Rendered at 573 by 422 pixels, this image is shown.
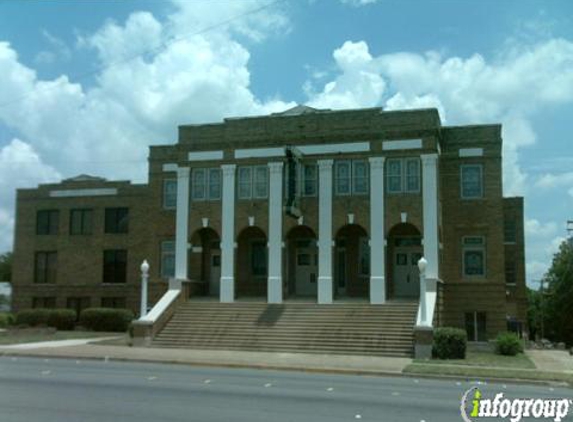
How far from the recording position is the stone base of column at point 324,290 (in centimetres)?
3206

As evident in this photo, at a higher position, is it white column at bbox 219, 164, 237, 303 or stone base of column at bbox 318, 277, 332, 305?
white column at bbox 219, 164, 237, 303

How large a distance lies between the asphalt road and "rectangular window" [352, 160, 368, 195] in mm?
13335

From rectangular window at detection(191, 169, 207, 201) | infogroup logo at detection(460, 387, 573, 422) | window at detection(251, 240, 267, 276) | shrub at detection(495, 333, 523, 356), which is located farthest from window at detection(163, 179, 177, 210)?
infogroup logo at detection(460, 387, 573, 422)

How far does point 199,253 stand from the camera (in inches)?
1454

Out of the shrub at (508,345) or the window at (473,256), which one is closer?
the shrub at (508,345)

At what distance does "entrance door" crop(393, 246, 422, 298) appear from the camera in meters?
34.0

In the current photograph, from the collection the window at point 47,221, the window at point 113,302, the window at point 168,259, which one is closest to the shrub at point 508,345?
the window at point 168,259

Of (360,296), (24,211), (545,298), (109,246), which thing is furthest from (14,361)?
(545,298)

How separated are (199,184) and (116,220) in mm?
11010

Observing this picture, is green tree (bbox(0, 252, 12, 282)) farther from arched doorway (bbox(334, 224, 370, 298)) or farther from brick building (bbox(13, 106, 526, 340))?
arched doorway (bbox(334, 224, 370, 298))

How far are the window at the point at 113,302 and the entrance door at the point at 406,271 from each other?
17.7 metres

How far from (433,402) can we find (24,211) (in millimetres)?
37430

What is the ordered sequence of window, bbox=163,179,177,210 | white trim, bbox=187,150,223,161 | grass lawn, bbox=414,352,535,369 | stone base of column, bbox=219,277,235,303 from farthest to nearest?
1. window, bbox=163,179,177,210
2. white trim, bbox=187,150,223,161
3. stone base of column, bbox=219,277,235,303
4. grass lawn, bbox=414,352,535,369

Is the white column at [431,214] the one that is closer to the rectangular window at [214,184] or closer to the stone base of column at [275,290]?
the stone base of column at [275,290]
